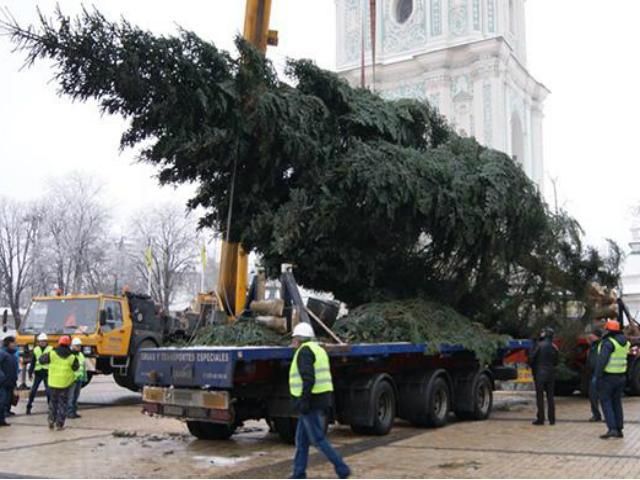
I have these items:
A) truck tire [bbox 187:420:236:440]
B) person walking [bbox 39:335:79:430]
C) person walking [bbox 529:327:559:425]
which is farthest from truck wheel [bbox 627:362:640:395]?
person walking [bbox 39:335:79:430]

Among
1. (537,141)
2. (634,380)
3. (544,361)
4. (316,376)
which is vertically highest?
(537,141)

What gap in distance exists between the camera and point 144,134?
12.9m

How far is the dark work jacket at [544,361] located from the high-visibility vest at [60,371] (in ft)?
26.7

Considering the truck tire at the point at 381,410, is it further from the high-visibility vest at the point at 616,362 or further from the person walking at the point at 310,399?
the person walking at the point at 310,399

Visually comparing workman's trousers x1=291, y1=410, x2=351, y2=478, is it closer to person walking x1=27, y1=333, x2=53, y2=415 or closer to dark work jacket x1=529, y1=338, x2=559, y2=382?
dark work jacket x1=529, y1=338, x2=559, y2=382

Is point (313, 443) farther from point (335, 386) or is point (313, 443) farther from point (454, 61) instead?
point (454, 61)

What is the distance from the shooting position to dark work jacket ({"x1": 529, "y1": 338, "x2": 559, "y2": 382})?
13.5m

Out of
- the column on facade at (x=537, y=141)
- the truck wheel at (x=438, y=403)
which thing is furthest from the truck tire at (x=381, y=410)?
the column on facade at (x=537, y=141)

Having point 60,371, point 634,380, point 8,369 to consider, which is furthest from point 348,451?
point 634,380

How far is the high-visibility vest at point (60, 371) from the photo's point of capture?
13.5 meters

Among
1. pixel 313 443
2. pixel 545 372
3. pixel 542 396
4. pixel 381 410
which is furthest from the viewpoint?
pixel 545 372

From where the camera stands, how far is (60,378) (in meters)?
13.6

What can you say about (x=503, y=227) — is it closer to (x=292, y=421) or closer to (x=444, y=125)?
(x=444, y=125)

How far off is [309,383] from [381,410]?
4.33 m
